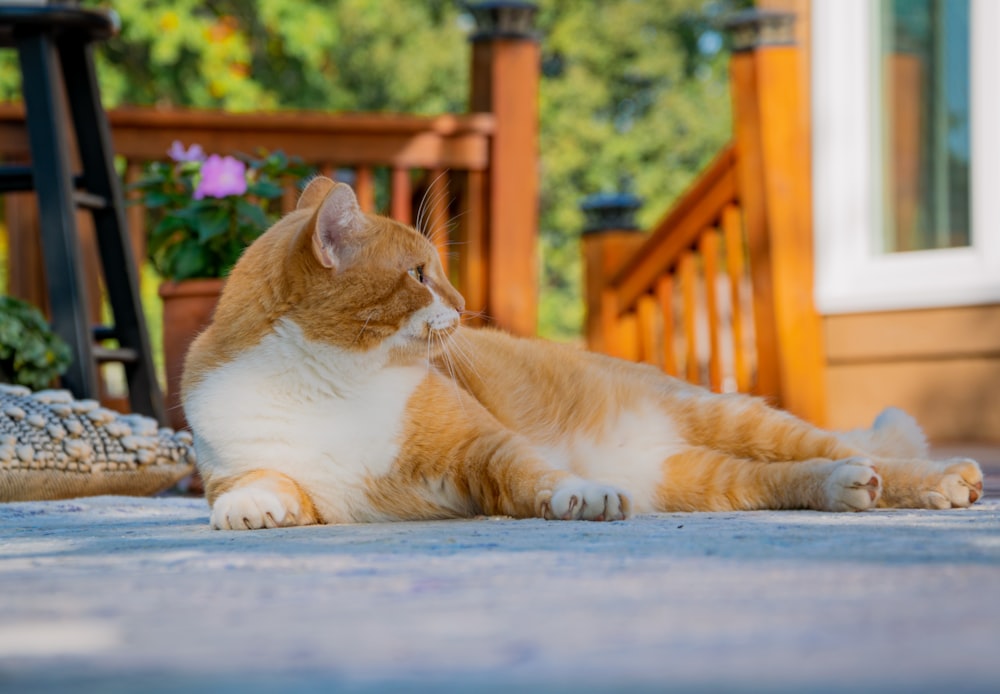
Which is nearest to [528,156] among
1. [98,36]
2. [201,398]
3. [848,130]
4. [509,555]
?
[848,130]

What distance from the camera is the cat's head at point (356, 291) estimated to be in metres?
2.28

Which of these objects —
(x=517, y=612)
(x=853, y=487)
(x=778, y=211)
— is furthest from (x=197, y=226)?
(x=517, y=612)

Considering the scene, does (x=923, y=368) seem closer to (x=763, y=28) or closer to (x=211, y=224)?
(x=763, y=28)

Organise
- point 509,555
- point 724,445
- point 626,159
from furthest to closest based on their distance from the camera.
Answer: point 626,159
point 724,445
point 509,555

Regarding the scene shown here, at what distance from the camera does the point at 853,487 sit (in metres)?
Answer: 2.27

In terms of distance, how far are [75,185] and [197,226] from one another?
0.43m

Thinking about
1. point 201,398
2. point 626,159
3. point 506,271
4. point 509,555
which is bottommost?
point 509,555

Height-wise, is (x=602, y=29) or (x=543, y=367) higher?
(x=602, y=29)

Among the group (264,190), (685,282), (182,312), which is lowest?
(182,312)

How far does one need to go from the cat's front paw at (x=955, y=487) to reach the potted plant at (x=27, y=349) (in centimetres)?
230

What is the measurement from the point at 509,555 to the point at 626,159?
619 inches

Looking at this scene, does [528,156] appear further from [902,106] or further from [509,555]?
[509,555]

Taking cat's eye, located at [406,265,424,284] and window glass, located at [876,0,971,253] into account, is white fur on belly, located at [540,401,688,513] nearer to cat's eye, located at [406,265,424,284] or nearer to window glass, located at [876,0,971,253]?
cat's eye, located at [406,265,424,284]

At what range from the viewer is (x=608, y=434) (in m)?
2.71
